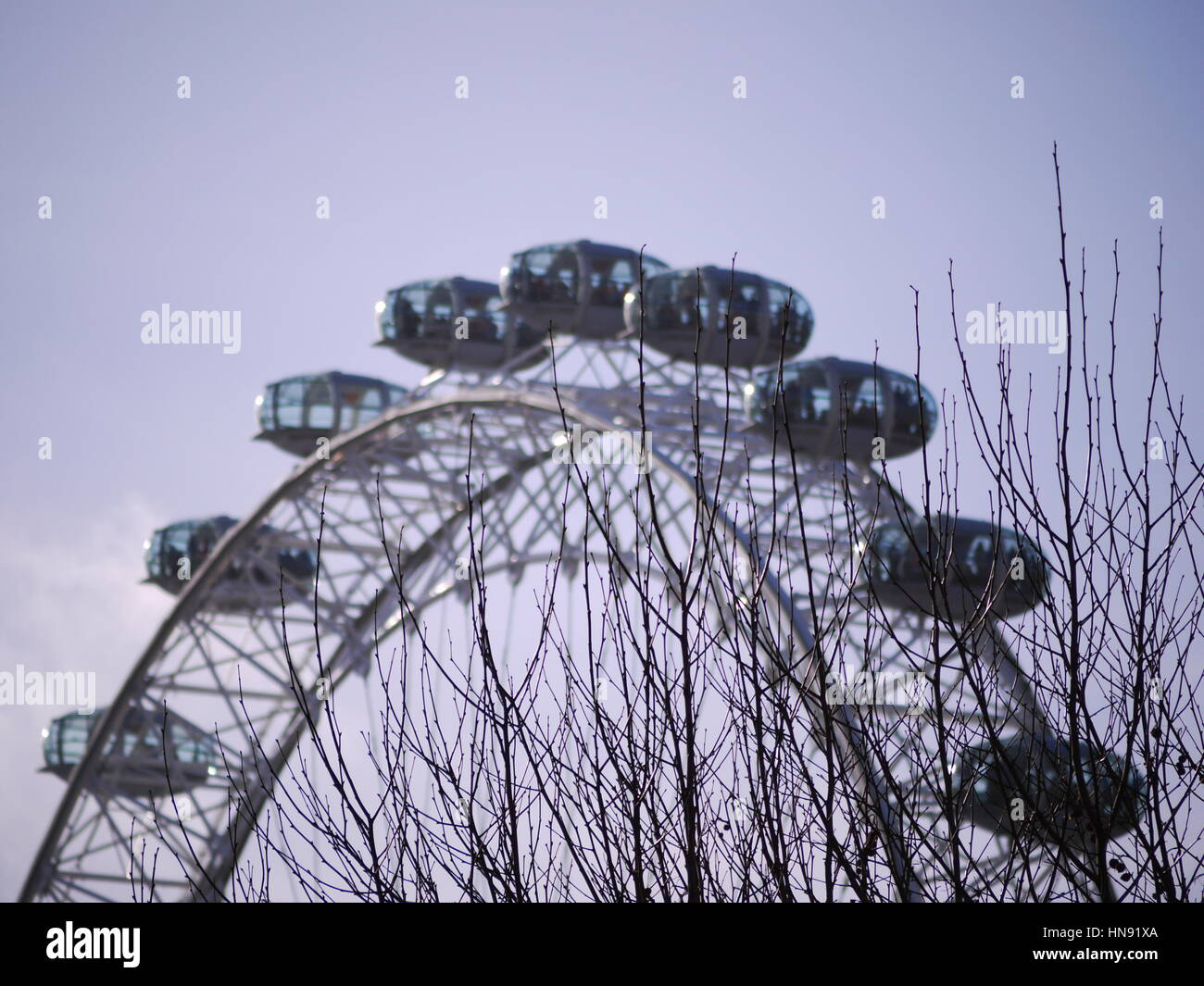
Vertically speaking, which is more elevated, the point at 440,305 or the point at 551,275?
the point at 551,275

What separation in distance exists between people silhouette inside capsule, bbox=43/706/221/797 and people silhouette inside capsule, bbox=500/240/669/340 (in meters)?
17.9

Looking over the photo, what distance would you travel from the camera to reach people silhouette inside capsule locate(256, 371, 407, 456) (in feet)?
124

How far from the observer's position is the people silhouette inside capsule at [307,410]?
124 feet

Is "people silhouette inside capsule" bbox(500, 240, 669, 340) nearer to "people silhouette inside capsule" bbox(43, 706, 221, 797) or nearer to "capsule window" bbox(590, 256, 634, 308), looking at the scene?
"capsule window" bbox(590, 256, 634, 308)

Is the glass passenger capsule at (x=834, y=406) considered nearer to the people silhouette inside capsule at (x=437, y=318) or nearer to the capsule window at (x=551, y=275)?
the capsule window at (x=551, y=275)

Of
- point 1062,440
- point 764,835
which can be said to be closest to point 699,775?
point 764,835

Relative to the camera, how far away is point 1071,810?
579 cm

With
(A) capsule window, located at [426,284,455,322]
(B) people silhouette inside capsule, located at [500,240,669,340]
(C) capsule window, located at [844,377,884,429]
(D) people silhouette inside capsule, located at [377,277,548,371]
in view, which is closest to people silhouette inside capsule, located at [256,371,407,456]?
(D) people silhouette inside capsule, located at [377,277,548,371]

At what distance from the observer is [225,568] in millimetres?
39906

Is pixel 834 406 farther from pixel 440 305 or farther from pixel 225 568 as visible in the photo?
pixel 225 568

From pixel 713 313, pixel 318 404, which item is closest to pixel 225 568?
pixel 318 404

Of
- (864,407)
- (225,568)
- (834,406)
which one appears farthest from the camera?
(225,568)

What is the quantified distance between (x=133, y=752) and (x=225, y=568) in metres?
7.47
